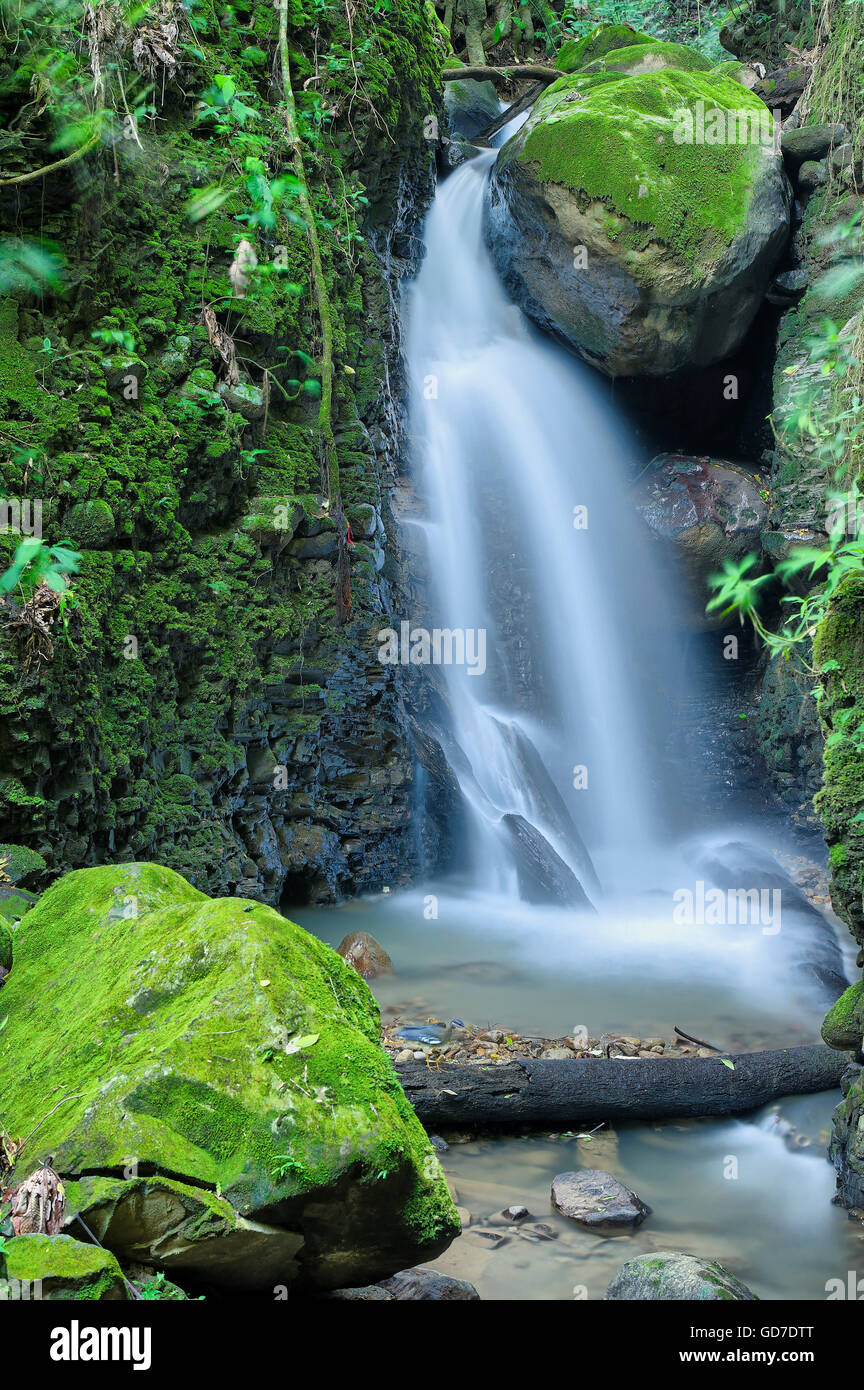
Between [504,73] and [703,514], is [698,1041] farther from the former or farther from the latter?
[504,73]

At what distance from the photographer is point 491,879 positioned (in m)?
8.18

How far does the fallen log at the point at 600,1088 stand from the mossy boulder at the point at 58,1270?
102 inches

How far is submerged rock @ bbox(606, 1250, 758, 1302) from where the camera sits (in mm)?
2707

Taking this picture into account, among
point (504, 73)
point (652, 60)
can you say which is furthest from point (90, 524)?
point (504, 73)

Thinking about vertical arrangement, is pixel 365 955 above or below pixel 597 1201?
above

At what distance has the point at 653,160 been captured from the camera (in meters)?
10.4

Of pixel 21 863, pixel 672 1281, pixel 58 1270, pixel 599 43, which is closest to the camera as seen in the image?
pixel 58 1270

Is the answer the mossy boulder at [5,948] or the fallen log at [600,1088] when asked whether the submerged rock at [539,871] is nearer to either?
the fallen log at [600,1088]

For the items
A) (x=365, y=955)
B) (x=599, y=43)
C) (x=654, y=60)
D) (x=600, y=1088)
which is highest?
(x=599, y=43)

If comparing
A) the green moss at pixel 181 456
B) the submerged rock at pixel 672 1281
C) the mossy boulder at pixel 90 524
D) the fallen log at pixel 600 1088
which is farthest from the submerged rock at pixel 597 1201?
the mossy boulder at pixel 90 524

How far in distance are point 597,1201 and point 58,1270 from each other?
254 cm

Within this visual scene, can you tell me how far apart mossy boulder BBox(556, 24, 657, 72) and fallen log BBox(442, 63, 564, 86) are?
263 millimetres
